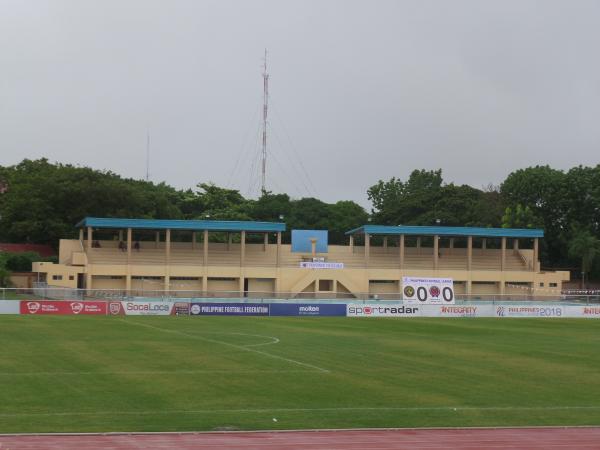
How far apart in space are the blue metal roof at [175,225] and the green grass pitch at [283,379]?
4007 centimetres

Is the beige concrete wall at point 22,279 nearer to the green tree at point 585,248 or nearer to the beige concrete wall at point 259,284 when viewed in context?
the beige concrete wall at point 259,284

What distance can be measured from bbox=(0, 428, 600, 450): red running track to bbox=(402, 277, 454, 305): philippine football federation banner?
5065cm

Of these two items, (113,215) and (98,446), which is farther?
(113,215)

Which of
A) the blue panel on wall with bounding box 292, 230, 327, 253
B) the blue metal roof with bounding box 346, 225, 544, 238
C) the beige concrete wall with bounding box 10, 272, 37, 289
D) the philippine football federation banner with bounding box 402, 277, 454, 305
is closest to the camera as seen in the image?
the philippine football federation banner with bounding box 402, 277, 454, 305

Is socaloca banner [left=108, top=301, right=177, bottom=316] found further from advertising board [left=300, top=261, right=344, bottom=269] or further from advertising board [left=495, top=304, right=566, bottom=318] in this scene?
advertising board [left=300, top=261, right=344, bottom=269]

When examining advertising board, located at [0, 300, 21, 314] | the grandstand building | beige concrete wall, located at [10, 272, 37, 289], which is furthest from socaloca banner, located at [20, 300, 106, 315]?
beige concrete wall, located at [10, 272, 37, 289]

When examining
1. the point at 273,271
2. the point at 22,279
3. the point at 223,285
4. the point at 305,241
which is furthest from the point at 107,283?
the point at 305,241

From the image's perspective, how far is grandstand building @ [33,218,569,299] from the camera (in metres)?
92.0

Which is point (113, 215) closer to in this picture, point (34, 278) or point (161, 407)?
point (34, 278)

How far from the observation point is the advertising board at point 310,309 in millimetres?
70000

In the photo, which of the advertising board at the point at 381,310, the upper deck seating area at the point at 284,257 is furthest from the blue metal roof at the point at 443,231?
the advertising board at the point at 381,310

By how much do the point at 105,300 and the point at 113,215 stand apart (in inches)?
1683

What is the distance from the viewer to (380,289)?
98.7 meters

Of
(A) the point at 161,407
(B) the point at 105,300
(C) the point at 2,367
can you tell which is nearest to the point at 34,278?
(B) the point at 105,300
